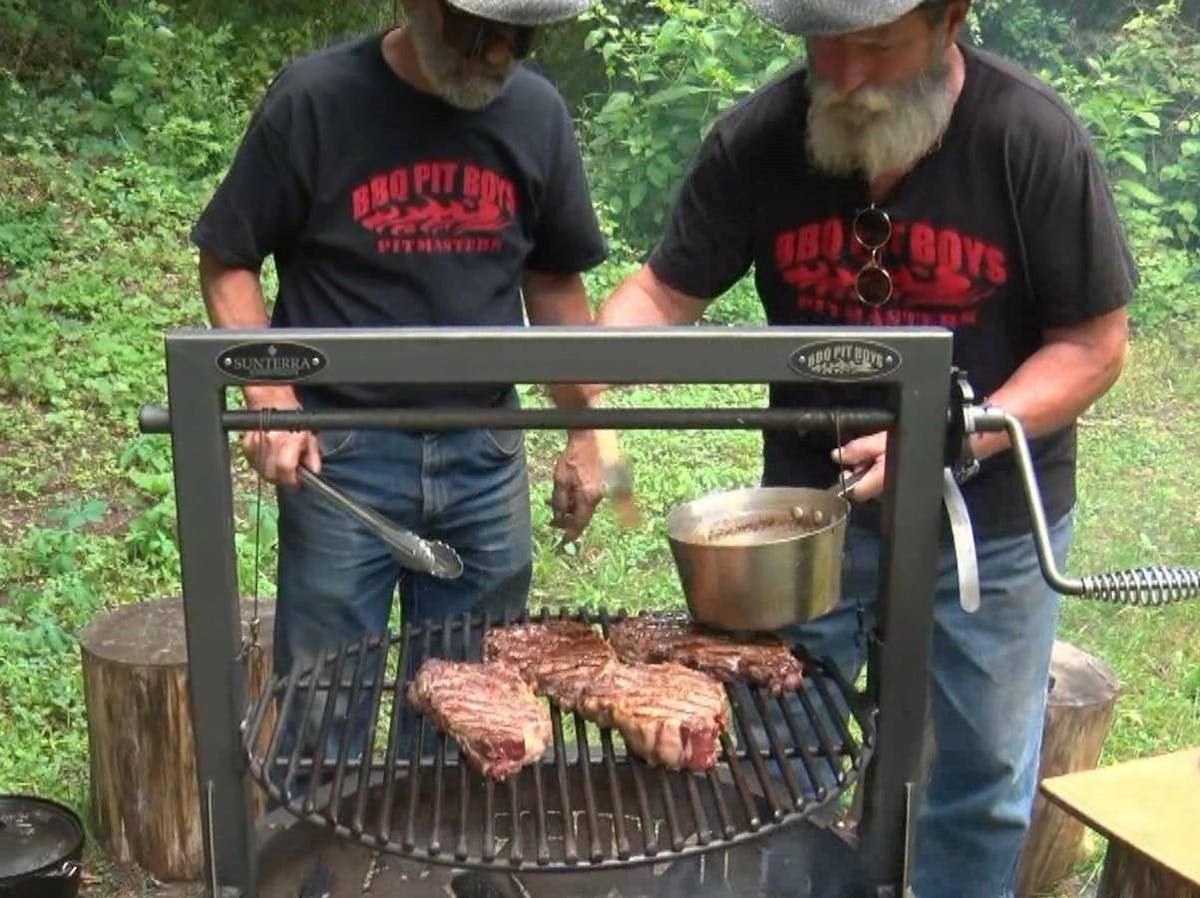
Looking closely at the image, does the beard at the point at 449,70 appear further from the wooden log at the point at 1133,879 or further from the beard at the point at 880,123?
the wooden log at the point at 1133,879

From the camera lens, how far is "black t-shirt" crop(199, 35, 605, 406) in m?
2.47

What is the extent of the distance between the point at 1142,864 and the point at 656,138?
5.36 meters

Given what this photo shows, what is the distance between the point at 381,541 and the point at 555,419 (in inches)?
35.7

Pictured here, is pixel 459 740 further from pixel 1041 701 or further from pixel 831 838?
pixel 1041 701

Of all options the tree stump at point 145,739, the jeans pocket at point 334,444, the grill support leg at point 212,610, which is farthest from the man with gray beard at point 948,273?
the tree stump at point 145,739

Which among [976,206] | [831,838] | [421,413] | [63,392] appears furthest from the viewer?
[63,392]

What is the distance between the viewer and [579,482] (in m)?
2.57

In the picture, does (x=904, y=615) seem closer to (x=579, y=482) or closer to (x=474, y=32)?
(x=579, y=482)

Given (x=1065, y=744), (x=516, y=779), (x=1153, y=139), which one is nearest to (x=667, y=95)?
(x=1153, y=139)

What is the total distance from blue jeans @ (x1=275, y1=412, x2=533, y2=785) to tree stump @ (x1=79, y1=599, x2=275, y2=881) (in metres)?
0.55

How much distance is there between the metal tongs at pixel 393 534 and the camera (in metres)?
1.83

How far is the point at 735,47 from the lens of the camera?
6949mm

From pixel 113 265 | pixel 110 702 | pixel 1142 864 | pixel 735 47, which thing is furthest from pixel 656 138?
pixel 1142 864

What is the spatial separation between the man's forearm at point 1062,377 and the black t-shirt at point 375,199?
0.92 metres
